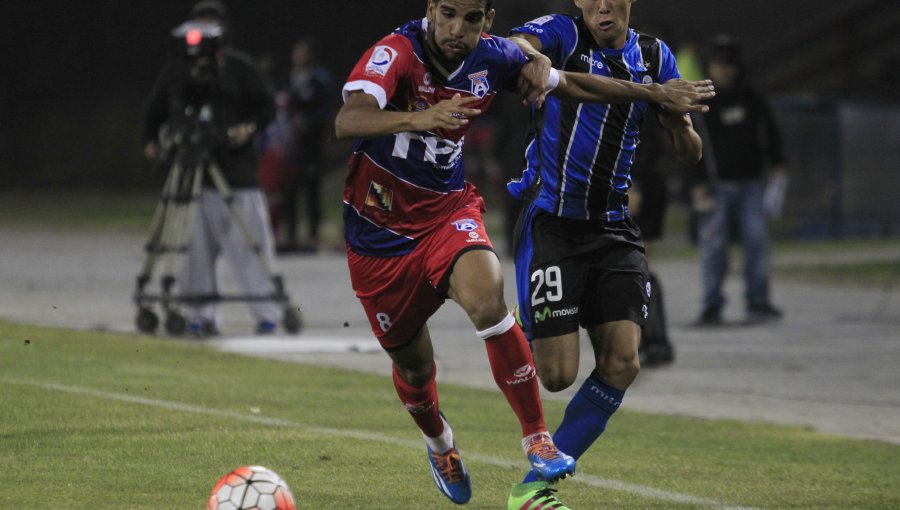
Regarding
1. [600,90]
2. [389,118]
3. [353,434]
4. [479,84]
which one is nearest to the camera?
[389,118]

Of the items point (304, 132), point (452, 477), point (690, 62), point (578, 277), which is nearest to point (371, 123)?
point (578, 277)

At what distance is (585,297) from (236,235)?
6563 mm

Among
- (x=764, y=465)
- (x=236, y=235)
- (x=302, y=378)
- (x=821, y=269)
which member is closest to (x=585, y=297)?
(x=764, y=465)

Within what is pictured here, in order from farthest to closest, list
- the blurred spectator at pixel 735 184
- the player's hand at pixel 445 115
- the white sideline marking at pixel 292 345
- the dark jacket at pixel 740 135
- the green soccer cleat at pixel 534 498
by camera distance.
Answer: the dark jacket at pixel 740 135
the blurred spectator at pixel 735 184
the white sideline marking at pixel 292 345
the green soccer cleat at pixel 534 498
the player's hand at pixel 445 115

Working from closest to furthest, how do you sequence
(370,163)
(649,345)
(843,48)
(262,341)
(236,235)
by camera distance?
(370,163) → (649,345) → (262,341) → (236,235) → (843,48)

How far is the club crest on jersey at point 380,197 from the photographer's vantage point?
6488 mm

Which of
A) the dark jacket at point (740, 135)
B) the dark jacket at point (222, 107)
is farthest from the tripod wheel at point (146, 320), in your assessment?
the dark jacket at point (740, 135)

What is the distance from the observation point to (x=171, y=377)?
384 inches

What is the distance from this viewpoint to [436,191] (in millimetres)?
6527

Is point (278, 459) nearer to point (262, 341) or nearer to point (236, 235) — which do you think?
point (262, 341)

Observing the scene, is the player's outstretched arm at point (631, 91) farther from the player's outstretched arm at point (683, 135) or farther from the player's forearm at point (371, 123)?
the player's forearm at point (371, 123)

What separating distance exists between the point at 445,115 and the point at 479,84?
60 centimetres

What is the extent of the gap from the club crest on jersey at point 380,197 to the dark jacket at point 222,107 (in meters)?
6.00

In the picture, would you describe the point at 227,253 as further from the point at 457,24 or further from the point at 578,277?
the point at 457,24
